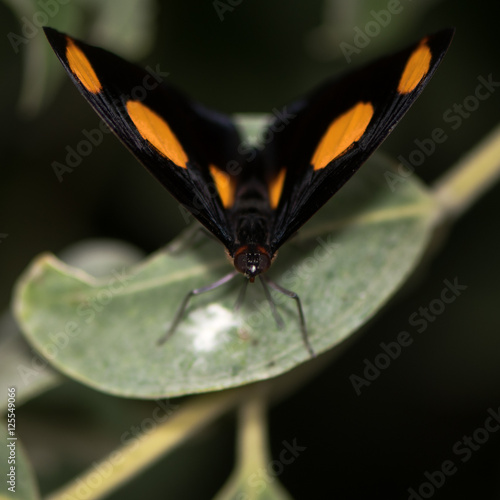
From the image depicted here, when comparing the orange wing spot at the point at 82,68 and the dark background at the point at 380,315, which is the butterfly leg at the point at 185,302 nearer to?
the dark background at the point at 380,315

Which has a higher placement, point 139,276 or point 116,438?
point 139,276

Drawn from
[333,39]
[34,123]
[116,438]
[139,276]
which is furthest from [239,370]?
[34,123]

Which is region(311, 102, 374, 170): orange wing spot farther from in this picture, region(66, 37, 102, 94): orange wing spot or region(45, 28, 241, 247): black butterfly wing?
region(66, 37, 102, 94): orange wing spot

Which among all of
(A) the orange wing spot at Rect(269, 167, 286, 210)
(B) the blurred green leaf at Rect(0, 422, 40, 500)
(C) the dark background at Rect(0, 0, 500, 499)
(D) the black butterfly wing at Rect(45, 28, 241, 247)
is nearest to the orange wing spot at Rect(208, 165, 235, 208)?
(D) the black butterfly wing at Rect(45, 28, 241, 247)

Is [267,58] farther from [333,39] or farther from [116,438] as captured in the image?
[116,438]

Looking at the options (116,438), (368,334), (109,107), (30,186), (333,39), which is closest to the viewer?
(109,107)

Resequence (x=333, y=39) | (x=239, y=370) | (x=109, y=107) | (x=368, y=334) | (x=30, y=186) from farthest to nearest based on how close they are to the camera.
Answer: (x=30, y=186) → (x=368, y=334) → (x=333, y=39) → (x=109, y=107) → (x=239, y=370)

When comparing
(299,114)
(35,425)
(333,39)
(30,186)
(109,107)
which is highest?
(333,39)

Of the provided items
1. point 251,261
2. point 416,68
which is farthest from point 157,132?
point 416,68
